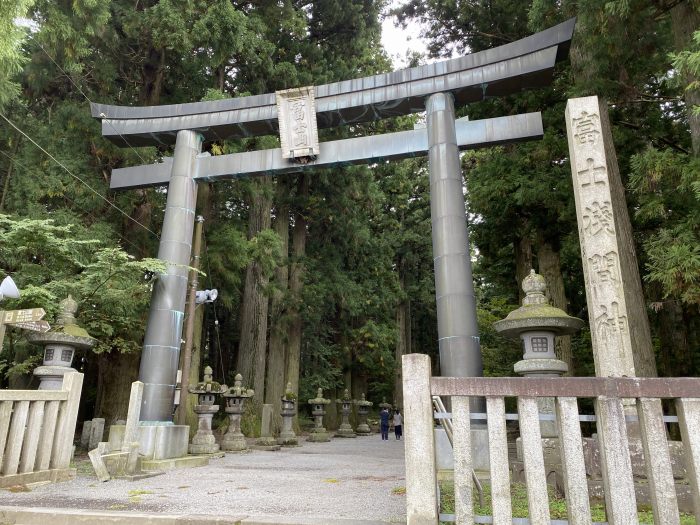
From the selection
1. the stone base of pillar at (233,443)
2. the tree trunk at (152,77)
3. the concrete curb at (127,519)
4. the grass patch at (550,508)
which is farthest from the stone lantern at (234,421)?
the tree trunk at (152,77)

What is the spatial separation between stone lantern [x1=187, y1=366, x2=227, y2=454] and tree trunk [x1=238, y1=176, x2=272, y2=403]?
375 cm

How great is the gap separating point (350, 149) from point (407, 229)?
1419cm

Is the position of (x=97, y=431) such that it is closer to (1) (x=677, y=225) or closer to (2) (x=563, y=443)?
(2) (x=563, y=443)

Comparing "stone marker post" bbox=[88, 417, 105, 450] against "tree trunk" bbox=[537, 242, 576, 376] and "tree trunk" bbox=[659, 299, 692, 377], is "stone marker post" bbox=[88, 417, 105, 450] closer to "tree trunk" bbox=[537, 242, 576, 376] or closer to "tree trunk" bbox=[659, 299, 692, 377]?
"tree trunk" bbox=[537, 242, 576, 376]

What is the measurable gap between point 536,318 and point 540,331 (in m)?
0.27

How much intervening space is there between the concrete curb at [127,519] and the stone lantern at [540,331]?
314 centimetres

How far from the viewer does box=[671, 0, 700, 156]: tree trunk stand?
5.85 metres

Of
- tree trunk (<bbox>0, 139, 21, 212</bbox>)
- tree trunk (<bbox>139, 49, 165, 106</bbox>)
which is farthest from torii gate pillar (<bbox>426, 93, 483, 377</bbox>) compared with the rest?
tree trunk (<bbox>0, 139, 21, 212</bbox>)

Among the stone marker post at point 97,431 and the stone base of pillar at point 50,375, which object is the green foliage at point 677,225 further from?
the stone marker post at point 97,431

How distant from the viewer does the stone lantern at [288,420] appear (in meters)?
12.4

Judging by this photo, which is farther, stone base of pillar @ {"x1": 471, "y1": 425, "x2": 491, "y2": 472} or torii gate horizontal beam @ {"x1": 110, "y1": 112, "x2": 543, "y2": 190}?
torii gate horizontal beam @ {"x1": 110, "y1": 112, "x2": 543, "y2": 190}

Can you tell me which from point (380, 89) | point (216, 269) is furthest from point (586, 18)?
point (216, 269)

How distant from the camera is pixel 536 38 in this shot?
7410 mm

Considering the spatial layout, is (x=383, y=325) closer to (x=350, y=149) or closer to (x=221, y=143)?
(x=221, y=143)
